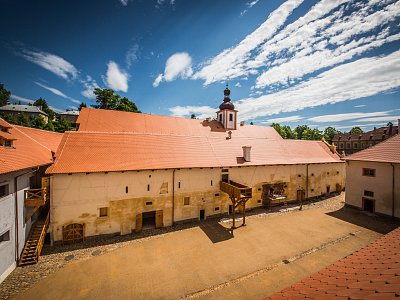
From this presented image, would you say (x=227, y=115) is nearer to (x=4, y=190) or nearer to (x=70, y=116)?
(x=4, y=190)

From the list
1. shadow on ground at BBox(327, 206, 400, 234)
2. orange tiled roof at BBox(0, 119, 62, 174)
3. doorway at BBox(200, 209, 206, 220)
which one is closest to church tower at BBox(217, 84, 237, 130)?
doorway at BBox(200, 209, 206, 220)

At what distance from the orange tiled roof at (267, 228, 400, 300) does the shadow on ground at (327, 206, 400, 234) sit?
15.5 m

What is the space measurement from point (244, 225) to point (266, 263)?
19.3ft

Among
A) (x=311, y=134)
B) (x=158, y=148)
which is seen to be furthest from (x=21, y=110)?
(x=311, y=134)

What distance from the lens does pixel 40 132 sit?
70.2 ft

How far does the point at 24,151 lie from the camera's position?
1475cm

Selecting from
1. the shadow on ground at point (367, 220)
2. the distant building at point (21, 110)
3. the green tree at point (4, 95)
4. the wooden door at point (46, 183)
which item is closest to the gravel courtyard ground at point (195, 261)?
the shadow on ground at point (367, 220)

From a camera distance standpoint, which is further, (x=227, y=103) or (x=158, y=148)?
(x=227, y=103)

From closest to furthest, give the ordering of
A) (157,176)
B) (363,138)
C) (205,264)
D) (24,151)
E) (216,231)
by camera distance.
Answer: (205,264) → (24,151) → (216,231) → (157,176) → (363,138)

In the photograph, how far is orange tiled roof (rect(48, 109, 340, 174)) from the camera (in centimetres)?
1666

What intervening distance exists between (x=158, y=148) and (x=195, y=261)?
11.4 metres

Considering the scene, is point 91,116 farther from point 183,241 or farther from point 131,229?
point 183,241

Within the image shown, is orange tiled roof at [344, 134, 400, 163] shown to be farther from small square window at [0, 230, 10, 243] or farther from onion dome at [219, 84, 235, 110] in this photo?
small square window at [0, 230, 10, 243]

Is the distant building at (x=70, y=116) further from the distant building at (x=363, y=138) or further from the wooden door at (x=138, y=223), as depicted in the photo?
the distant building at (x=363, y=138)
